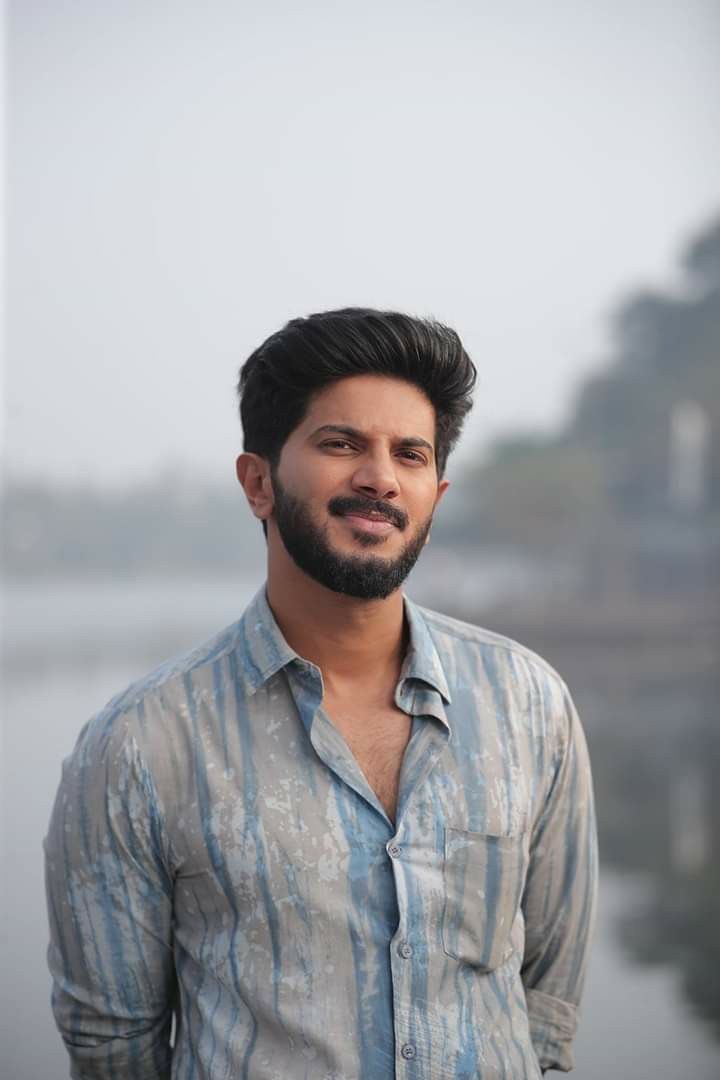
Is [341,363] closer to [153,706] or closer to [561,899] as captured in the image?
[153,706]

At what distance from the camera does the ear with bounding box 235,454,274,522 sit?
1.20 meters

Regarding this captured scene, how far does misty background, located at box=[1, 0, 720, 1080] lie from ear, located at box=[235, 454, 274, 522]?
872mm

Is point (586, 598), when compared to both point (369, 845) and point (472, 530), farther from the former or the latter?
point (369, 845)

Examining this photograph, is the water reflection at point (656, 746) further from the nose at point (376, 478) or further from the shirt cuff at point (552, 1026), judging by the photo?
the nose at point (376, 478)

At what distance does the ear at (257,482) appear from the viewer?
1.20 metres

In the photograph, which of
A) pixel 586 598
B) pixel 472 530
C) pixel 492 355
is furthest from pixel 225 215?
pixel 586 598

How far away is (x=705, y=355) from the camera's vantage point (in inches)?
84.7

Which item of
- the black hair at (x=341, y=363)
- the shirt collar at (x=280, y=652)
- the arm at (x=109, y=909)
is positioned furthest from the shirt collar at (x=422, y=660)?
the arm at (x=109, y=909)

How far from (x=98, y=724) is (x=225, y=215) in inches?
49.4

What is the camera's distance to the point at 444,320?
83.4 inches

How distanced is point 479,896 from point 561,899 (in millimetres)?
212

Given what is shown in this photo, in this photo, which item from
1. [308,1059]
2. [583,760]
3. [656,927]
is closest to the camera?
[308,1059]

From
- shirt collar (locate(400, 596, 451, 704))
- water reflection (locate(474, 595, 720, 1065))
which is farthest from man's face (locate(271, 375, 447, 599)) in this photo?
water reflection (locate(474, 595, 720, 1065))

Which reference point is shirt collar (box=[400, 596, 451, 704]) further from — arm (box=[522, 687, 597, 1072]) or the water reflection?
the water reflection
